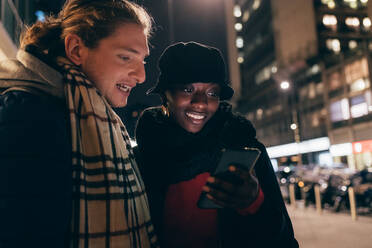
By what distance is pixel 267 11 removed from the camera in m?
58.2

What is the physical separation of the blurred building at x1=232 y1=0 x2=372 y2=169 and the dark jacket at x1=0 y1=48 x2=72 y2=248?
27995mm

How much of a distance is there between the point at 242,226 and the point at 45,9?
19.2 m

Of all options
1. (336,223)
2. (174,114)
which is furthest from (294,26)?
(174,114)

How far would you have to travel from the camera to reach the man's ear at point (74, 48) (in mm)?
1679

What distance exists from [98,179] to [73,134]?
9.7 inches

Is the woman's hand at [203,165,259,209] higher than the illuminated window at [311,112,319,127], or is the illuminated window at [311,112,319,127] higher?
the illuminated window at [311,112,319,127]

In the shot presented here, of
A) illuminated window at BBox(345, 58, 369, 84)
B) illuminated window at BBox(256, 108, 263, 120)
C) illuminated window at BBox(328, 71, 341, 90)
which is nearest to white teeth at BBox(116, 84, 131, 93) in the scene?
illuminated window at BBox(345, 58, 369, 84)

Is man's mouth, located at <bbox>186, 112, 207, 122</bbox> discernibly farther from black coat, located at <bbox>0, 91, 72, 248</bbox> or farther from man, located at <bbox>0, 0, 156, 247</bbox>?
black coat, located at <bbox>0, 91, 72, 248</bbox>

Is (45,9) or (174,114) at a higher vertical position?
(45,9)

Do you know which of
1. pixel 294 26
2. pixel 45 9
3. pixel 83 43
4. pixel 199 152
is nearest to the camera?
pixel 83 43

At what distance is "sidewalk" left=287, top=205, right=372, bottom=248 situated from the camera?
7393 millimetres

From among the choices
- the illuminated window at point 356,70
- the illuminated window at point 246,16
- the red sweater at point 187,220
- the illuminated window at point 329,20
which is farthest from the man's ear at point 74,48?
the illuminated window at point 246,16

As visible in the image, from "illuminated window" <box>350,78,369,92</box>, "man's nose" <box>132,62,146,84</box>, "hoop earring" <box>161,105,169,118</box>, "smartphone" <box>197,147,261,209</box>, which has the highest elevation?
"illuminated window" <box>350,78,369,92</box>

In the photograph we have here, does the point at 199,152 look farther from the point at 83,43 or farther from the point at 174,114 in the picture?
the point at 83,43
